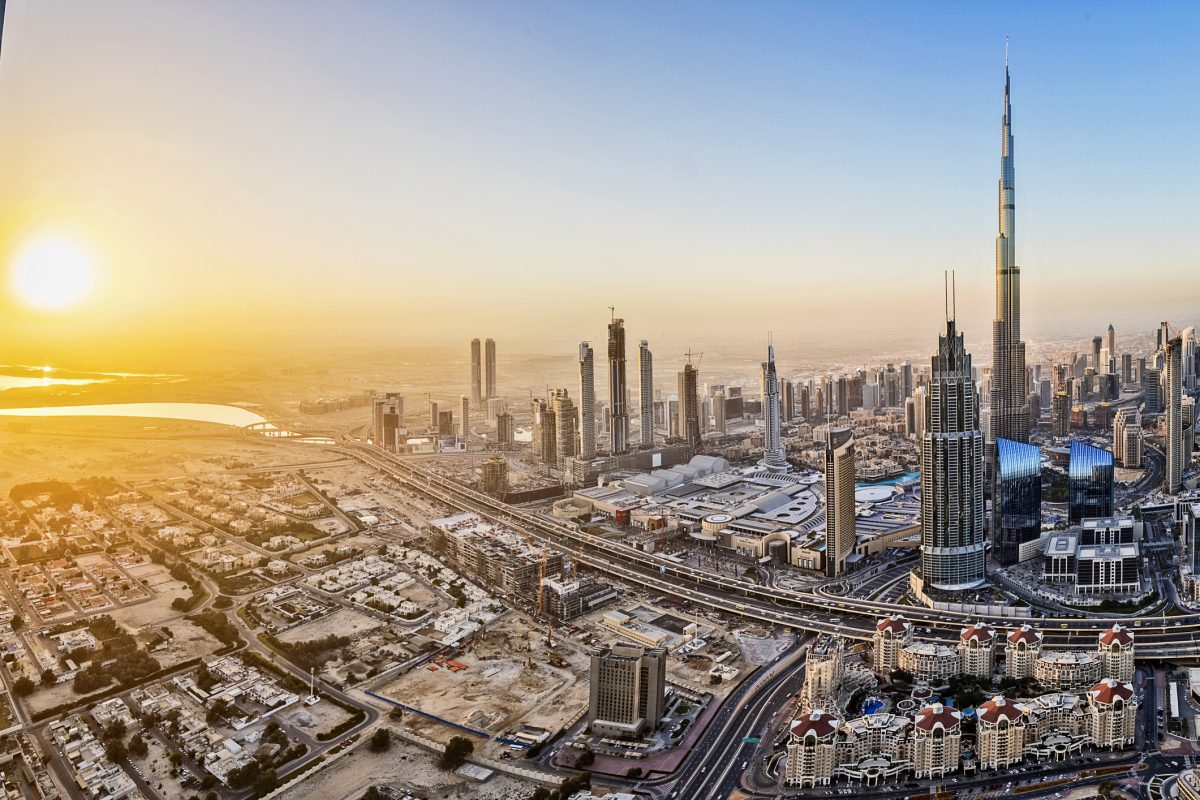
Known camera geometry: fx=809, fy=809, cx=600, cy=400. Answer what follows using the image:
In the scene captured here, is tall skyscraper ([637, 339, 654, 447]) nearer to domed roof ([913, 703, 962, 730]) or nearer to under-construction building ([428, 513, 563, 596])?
under-construction building ([428, 513, 563, 596])

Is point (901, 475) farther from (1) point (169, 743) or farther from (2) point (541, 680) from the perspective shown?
(1) point (169, 743)

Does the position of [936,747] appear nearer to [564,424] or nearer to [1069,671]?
[1069,671]

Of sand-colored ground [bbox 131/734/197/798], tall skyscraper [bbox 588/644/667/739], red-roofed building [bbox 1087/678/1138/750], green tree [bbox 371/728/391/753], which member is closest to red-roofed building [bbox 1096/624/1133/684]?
red-roofed building [bbox 1087/678/1138/750]

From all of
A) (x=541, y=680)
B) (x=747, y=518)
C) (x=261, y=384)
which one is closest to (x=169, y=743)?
(x=541, y=680)

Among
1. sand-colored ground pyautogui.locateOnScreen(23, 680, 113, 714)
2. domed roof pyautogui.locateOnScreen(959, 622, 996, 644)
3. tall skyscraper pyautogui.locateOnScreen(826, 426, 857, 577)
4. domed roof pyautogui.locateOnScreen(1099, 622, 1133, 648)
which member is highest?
tall skyscraper pyautogui.locateOnScreen(826, 426, 857, 577)

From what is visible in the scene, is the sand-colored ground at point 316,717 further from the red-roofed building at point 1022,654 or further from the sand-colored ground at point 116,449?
the sand-colored ground at point 116,449

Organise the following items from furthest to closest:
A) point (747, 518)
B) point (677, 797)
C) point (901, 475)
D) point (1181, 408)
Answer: point (901, 475)
point (1181, 408)
point (747, 518)
point (677, 797)
